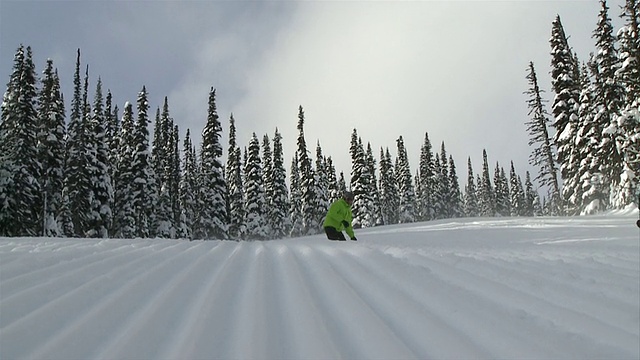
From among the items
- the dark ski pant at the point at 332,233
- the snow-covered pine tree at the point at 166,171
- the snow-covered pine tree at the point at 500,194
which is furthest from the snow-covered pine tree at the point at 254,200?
the snow-covered pine tree at the point at 500,194

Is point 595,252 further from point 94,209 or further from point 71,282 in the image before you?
point 94,209

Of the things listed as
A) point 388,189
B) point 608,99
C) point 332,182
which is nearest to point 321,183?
point 332,182

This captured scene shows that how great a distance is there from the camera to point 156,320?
2.74 meters

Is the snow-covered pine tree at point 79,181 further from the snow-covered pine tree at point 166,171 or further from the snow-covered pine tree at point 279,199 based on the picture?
the snow-covered pine tree at point 279,199

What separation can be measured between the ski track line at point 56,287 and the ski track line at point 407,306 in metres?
2.42

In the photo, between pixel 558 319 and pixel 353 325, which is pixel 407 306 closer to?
pixel 353 325

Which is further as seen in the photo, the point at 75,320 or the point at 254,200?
the point at 254,200

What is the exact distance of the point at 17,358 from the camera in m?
2.12

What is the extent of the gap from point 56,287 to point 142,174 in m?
36.4

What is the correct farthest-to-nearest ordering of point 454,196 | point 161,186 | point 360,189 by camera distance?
point 454,196, point 360,189, point 161,186

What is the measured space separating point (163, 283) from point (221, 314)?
1.31 metres

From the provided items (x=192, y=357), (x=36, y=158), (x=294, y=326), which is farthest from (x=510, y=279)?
(x=36, y=158)

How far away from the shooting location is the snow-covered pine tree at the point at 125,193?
36.9m

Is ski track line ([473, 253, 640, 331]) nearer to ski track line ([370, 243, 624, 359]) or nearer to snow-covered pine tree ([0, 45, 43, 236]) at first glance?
ski track line ([370, 243, 624, 359])
